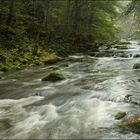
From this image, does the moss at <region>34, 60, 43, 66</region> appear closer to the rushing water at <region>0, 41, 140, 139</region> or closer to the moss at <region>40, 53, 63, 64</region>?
the moss at <region>40, 53, 63, 64</region>

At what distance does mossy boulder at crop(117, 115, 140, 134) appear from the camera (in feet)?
23.6

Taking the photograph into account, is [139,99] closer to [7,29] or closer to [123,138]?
[123,138]

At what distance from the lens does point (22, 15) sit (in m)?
27.3

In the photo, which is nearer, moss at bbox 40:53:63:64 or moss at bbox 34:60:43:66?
moss at bbox 34:60:43:66

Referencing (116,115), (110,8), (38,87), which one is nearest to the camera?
(116,115)

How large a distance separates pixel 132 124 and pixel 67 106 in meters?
2.84

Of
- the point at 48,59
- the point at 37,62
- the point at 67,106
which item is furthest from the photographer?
the point at 48,59

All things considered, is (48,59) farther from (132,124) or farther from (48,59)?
(132,124)

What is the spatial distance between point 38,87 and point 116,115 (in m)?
5.14

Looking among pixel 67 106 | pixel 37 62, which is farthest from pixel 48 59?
pixel 67 106

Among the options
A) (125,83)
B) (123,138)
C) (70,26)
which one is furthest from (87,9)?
(123,138)

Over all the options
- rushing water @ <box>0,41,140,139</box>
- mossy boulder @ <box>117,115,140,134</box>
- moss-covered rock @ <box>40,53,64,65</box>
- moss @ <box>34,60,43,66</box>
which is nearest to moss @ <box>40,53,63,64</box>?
moss-covered rock @ <box>40,53,64,65</box>

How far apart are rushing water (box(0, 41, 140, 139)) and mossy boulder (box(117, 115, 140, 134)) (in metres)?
0.17

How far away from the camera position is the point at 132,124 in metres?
7.39
